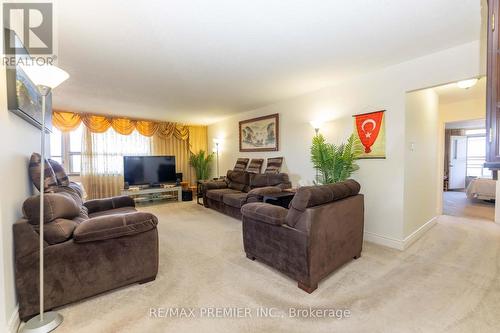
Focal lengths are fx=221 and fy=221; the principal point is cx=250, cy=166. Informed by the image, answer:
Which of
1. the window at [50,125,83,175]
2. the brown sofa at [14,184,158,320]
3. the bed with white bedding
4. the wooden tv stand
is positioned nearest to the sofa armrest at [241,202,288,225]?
the brown sofa at [14,184,158,320]

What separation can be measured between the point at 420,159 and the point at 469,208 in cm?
317

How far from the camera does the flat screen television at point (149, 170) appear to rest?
577 cm

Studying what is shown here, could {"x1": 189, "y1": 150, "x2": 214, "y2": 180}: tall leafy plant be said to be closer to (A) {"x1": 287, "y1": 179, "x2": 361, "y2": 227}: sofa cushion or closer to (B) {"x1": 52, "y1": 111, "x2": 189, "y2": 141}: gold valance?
(B) {"x1": 52, "y1": 111, "x2": 189, "y2": 141}: gold valance

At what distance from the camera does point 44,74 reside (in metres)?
1.43

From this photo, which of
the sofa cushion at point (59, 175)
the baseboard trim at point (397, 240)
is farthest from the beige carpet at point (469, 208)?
the sofa cushion at point (59, 175)

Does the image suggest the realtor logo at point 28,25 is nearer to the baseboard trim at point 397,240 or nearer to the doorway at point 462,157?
the baseboard trim at point 397,240

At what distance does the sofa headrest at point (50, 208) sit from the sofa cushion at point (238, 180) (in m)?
3.40

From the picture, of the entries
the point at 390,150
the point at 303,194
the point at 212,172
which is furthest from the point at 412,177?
the point at 212,172

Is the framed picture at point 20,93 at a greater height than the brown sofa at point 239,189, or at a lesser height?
greater

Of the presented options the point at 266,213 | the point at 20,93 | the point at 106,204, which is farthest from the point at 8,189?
the point at 266,213

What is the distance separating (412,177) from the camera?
3.08 metres

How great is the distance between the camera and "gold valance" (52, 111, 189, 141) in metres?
5.21

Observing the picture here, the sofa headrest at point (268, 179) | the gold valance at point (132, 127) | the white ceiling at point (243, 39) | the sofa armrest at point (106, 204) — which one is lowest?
the sofa armrest at point (106, 204)

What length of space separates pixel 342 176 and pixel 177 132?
17.3ft
